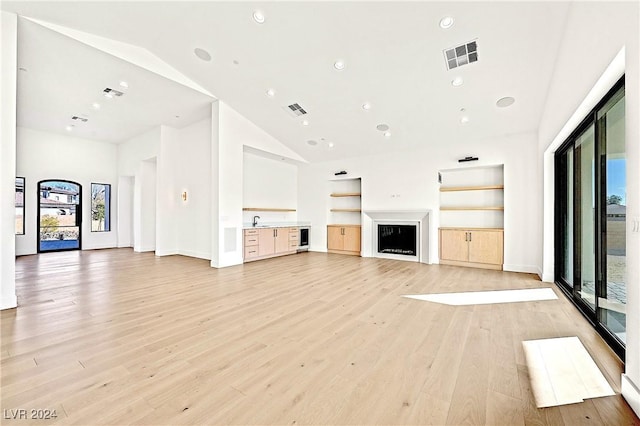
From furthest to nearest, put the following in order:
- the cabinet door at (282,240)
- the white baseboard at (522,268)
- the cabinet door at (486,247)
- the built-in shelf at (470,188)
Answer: the cabinet door at (282,240) < the built-in shelf at (470,188) < the cabinet door at (486,247) < the white baseboard at (522,268)

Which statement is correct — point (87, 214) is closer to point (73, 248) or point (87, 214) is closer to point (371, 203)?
point (73, 248)

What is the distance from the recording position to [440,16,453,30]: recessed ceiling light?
3423 millimetres

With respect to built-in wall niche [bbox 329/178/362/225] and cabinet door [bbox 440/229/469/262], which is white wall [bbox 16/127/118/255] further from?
cabinet door [bbox 440/229/469/262]

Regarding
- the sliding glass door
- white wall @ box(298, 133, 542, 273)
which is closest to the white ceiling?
white wall @ box(298, 133, 542, 273)

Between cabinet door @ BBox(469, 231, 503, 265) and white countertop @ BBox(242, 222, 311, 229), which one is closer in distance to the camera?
cabinet door @ BBox(469, 231, 503, 265)

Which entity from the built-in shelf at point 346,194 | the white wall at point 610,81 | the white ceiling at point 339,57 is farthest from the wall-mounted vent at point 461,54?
the built-in shelf at point 346,194

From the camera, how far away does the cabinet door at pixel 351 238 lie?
7806mm

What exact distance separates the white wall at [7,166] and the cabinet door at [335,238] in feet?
21.2

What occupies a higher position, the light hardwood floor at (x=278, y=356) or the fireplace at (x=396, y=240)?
the fireplace at (x=396, y=240)

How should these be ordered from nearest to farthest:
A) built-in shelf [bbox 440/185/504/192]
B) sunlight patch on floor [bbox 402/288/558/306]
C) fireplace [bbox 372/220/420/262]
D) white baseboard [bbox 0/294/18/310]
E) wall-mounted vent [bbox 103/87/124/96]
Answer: white baseboard [bbox 0/294/18/310], sunlight patch on floor [bbox 402/288/558/306], wall-mounted vent [bbox 103/87/124/96], built-in shelf [bbox 440/185/504/192], fireplace [bbox 372/220/420/262]

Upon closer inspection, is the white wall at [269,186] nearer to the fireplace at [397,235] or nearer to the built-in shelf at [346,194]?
the built-in shelf at [346,194]

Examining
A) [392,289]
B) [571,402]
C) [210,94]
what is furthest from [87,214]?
[571,402]

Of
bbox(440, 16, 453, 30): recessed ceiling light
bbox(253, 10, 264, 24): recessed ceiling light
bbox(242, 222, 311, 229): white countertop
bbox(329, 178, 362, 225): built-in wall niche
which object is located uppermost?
bbox(253, 10, 264, 24): recessed ceiling light

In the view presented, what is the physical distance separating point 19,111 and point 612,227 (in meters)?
11.3
